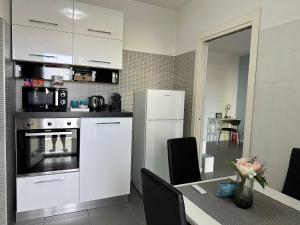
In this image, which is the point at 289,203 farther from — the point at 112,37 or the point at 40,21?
the point at 40,21

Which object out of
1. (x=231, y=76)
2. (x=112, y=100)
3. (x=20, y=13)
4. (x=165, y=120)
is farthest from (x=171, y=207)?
(x=231, y=76)

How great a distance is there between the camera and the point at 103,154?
7.70ft

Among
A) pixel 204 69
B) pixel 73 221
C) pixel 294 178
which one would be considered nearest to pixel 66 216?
pixel 73 221

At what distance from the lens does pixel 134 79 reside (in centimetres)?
302

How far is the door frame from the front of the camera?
192cm

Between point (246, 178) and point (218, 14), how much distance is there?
1991mm

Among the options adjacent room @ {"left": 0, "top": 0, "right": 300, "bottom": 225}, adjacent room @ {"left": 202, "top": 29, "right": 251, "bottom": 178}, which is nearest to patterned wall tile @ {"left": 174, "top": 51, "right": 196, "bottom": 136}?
adjacent room @ {"left": 0, "top": 0, "right": 300, "bottom": 225}

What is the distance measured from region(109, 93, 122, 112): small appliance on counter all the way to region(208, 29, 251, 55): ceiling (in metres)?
2.83

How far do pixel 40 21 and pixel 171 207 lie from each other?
2.30m

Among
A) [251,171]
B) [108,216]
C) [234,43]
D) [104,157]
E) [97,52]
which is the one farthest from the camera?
[234,43]

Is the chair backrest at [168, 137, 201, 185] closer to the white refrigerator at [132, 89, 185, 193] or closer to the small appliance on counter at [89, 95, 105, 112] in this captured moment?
the white refrigerator at [132, 89, 185, 193]

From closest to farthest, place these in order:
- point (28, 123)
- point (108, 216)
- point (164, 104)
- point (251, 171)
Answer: point (251, 171), point (28, 123), point (108, 216), point (164, 104)

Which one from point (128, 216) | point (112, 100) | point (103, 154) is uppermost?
point (112, 100)

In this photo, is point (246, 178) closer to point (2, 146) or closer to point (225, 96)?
point (2, 146)
